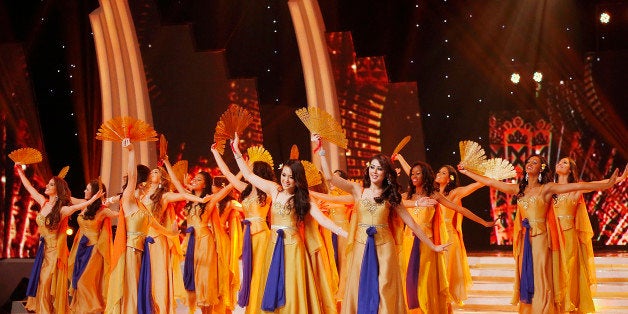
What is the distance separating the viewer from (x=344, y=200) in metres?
6.40

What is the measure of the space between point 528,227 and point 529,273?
36 centimetres

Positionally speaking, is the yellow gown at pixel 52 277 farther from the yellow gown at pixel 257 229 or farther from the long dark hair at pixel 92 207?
the yellow gown at pixel 257 229

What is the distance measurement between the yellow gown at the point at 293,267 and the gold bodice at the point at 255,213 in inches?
34.7

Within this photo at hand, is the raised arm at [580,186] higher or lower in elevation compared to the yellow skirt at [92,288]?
higher

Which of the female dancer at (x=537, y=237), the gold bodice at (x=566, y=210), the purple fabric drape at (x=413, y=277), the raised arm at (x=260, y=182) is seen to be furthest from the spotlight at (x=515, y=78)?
the raised arm at (x=260, y=182)

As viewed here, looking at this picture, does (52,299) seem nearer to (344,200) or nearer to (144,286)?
(144,286)

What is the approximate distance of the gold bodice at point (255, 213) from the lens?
662 centimetres

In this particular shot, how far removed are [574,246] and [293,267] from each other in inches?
114

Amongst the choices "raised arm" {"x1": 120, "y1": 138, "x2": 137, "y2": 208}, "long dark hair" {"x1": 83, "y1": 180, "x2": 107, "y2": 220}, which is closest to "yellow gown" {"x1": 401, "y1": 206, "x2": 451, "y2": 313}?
"raised arm" {"x1": 120, "y1": 138, "x2": 137, "y2": 208}

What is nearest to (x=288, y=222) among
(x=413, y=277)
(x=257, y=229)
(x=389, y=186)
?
(x=389, y=186)

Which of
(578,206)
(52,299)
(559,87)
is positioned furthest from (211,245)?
(559,87)

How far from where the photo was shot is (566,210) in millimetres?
7379

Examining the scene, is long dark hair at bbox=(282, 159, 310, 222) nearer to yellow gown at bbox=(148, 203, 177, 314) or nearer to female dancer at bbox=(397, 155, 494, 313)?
female dancer at bbox=(397, 155, 494, 313)

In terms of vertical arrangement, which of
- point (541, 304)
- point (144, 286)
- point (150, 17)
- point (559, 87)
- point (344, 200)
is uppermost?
point (150, 17)
